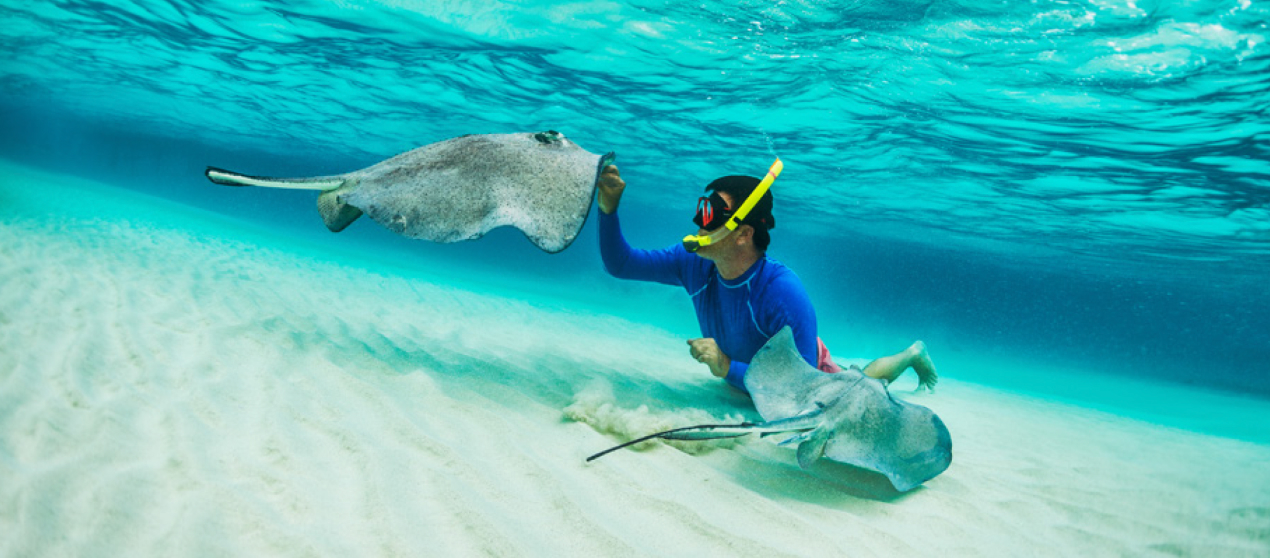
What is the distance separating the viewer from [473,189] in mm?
2768

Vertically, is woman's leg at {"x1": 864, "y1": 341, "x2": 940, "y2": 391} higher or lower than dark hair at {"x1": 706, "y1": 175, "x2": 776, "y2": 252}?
lower

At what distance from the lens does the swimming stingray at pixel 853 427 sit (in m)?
2.42

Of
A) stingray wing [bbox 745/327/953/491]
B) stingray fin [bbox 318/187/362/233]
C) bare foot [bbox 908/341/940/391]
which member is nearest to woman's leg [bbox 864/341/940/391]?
bare foot [bbox 908/341/940/391]

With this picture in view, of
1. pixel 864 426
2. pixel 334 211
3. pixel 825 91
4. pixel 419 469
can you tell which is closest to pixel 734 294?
pixel 864 426

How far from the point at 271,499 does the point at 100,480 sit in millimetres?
551

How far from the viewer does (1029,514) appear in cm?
288

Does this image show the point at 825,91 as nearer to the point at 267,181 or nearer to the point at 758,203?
the point at 758,203

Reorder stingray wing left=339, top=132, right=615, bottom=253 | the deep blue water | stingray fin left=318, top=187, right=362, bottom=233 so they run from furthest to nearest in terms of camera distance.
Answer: the deep blue water → stingray fin left=318, top=187, right=362, bottom=233 → stingray wing left=339, top=132, right=615, bottom=253

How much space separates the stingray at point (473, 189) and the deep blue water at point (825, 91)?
695 cm

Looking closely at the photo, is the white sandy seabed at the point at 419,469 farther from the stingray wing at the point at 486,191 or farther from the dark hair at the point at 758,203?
the dark hair at the point at 758,203

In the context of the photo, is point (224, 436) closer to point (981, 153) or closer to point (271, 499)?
point (271, 499)

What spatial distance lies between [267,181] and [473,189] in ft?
3.27

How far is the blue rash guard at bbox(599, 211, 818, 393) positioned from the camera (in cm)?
373

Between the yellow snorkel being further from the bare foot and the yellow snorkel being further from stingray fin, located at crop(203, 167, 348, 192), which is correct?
the bare foot
